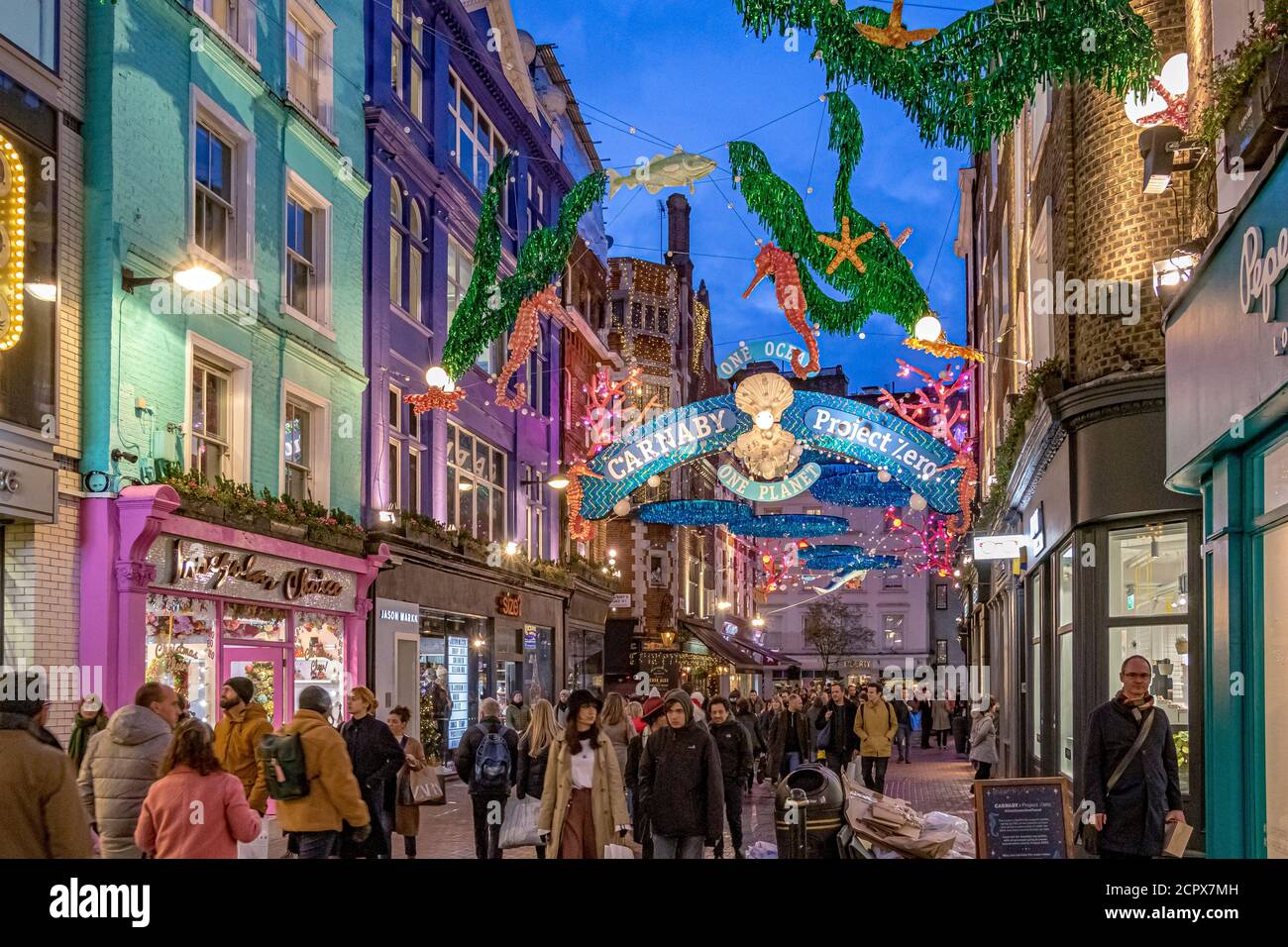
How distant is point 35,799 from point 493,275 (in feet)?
45.5

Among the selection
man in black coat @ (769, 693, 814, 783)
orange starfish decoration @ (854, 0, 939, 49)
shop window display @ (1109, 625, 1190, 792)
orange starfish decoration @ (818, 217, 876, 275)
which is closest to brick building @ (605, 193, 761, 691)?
man in black coat @ (769, 693, 814, 783)

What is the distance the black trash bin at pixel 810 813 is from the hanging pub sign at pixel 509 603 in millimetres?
19410

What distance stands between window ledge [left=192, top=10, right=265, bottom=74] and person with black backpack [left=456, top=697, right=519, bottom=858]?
9991 mm

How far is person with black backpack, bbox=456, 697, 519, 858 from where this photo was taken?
13.1m

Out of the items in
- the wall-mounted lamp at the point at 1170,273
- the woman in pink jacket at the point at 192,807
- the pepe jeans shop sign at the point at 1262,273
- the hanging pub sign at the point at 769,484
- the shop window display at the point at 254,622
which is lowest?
the woman in pink jacket at the point at 192,807

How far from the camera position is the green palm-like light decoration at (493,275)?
60.7ft

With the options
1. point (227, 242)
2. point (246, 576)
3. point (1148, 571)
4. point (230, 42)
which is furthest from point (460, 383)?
point (1148, 571)

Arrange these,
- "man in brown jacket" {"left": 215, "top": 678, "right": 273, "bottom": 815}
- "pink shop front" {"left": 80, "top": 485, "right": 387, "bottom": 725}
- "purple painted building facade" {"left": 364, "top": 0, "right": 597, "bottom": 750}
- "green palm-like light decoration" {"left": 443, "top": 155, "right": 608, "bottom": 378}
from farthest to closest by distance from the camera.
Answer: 1. "purple painted building facade" {"left": 364, "top": 0, "right": 597, "bottom": 750}
2. "green palm-like light decoration" {"left": 443, "top": 155, "right": 608, "bottom": 378}
3. "pink shop front" {"left": 80, "top": 485, "right": 387, "bottom": 725}
4. "man in brown jacket" {"left": 215, "top": 678, "right": 273, "bottom": 815}

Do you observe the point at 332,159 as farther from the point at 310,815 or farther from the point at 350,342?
the point at 310,815

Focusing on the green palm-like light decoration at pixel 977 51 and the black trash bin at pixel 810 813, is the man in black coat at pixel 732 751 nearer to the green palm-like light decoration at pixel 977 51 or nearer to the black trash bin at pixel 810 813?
the black trash bin at pixel 810 813

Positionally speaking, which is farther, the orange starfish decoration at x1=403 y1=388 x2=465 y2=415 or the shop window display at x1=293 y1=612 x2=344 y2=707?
the shop window display at x1=293 y1=612 x2=344 y2=707

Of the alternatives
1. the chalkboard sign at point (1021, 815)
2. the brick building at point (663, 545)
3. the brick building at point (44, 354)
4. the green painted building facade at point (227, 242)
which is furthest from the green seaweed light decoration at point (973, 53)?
the brick building at point (663, 545)

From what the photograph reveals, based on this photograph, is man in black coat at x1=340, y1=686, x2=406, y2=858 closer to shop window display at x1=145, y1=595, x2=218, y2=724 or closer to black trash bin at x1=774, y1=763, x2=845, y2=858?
black trash bin at x1=774, y1=763, x2=845, y2=858
